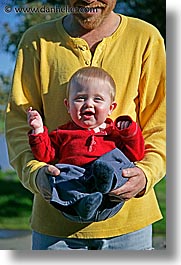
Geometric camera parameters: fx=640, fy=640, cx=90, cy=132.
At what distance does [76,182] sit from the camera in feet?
5.17

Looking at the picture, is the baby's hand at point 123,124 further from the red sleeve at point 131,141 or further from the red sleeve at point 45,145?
the red sleeve at point 45,145

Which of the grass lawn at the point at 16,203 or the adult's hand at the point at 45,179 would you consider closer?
the adult's hand at the point at 45,179

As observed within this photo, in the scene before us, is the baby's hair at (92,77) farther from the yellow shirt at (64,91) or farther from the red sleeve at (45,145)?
the red sleeve at (45,145)

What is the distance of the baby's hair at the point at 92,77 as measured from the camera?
1.60 meters

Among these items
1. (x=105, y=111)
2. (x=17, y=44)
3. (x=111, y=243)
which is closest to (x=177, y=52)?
(x=105, y=111)

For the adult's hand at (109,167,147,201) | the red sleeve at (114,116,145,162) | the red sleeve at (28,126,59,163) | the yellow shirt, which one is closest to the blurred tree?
the yellow shirt

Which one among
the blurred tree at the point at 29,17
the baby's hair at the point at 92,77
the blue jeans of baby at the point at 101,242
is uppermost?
the blurred tree at the point at 29,17

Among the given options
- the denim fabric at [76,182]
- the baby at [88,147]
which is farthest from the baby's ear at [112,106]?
the denim fabric at [76,182]

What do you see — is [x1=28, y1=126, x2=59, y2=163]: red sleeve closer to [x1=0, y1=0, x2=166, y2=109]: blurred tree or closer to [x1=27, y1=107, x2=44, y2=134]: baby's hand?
[x1=27, y1=107, x2=44, y2=134]: baby's hand

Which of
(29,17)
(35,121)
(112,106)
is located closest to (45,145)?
(35,121)

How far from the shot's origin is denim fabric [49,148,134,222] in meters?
1.56

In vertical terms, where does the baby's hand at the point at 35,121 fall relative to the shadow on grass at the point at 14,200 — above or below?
above

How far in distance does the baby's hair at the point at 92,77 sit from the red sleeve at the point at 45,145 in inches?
5.0

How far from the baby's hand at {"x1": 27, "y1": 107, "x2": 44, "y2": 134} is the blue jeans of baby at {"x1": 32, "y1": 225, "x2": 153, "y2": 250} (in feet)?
0.94
